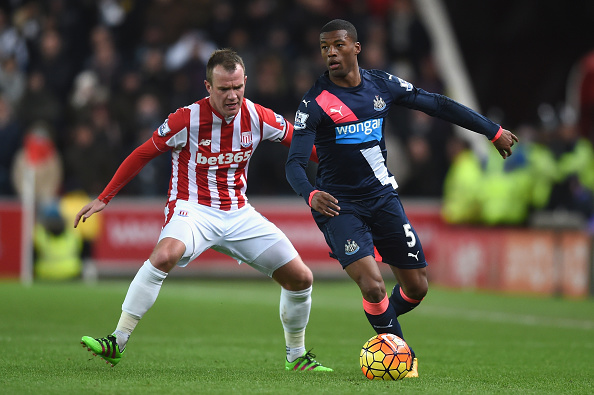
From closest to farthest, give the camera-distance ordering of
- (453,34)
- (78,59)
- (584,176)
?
(584,176) → (78,59) → (453,34)

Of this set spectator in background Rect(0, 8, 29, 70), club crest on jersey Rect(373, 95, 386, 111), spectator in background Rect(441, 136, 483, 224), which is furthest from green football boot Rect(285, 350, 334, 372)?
spectator in background Rect(0, 8, 29, 70)

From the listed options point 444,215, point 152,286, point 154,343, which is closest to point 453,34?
point 444,215

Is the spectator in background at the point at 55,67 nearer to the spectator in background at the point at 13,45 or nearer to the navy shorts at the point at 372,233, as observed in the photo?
the spectator in background at the point at 13,45

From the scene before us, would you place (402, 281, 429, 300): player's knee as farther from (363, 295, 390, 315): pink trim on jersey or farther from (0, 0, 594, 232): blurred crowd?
(0, 0, 594, 232): blurred crowd

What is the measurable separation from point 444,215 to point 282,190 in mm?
2851

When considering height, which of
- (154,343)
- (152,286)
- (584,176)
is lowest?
(154,343)

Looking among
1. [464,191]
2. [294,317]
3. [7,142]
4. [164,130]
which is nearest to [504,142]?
[294,317]

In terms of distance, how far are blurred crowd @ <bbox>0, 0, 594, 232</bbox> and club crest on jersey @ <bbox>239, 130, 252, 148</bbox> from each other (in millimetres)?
8959

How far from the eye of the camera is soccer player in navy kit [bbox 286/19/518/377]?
688 cm

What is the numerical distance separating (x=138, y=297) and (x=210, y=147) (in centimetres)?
118

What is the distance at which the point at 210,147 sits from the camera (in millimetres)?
7258

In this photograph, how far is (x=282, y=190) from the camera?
1802cm

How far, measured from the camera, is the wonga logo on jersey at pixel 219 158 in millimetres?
7277

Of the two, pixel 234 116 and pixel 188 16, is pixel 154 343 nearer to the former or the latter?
pixel 234 116
